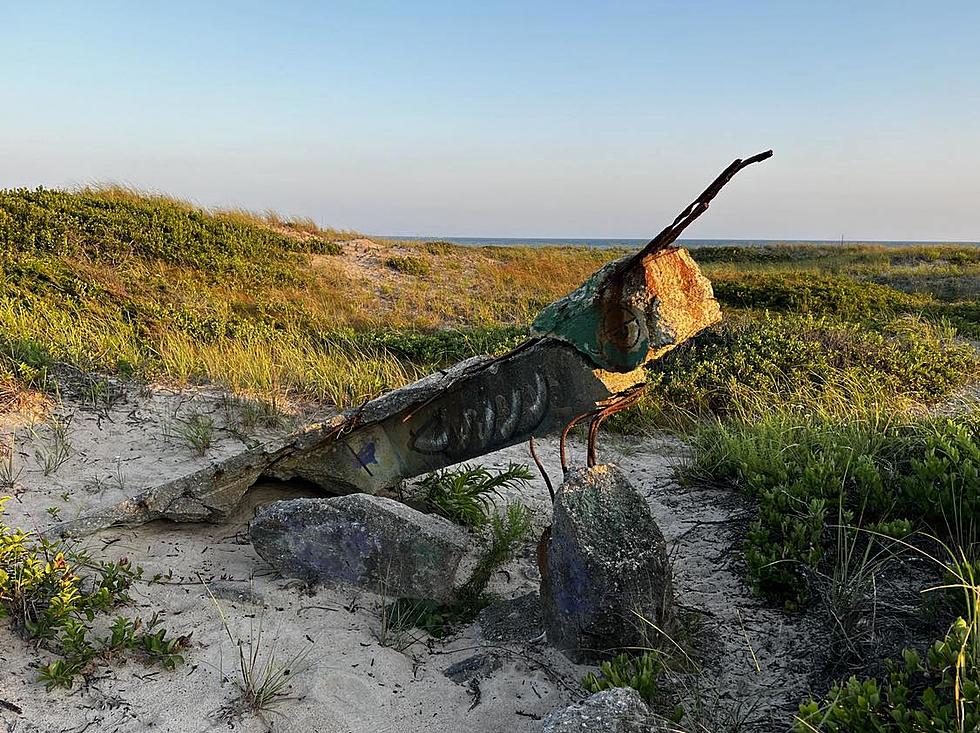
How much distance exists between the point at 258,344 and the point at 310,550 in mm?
4881

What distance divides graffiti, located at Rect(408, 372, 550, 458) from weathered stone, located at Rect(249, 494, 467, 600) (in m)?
0.39

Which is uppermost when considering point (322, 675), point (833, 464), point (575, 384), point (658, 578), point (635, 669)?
point (575, 384)

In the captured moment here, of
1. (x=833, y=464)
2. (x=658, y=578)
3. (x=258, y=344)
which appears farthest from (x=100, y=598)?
(x=258, y=344)

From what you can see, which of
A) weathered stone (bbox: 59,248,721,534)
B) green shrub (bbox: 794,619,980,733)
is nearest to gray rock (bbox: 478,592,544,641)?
weathered stone (bbox: 59,248,721,534)

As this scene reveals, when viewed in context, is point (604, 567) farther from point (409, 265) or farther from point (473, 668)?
point (409, 265)

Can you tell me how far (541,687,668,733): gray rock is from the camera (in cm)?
213

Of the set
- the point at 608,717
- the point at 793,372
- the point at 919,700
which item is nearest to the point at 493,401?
the point at 608,717

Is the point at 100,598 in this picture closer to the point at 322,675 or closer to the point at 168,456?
the point at 322,675

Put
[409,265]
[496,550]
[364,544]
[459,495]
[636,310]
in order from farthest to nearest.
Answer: [409,265] → [459,495] → [496,550] → [364,544] → [636,310]

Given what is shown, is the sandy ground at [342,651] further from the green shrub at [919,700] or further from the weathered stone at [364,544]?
the green shrub at [919,700]

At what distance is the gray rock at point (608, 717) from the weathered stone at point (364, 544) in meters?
1.28

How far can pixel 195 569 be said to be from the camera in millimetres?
3547

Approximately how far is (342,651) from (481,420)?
1.18 meters

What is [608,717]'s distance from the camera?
216 cm
